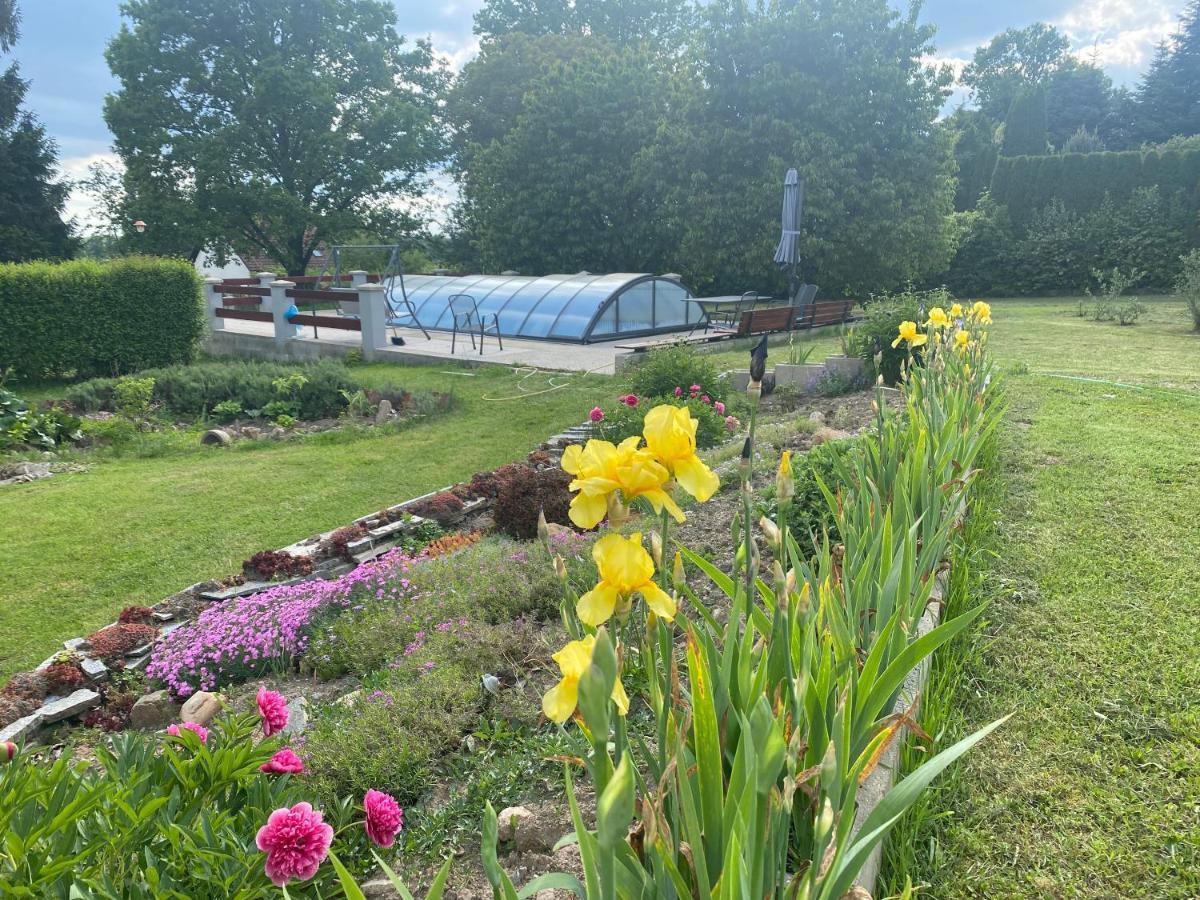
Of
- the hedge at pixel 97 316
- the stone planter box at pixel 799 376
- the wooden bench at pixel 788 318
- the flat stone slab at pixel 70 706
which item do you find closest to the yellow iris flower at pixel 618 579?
the flat stone slab at pixel 70 706

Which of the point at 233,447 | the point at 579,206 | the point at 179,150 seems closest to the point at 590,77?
the point at 579,206

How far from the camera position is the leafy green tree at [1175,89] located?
32594 mm

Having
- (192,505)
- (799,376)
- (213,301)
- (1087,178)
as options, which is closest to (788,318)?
(799,376)

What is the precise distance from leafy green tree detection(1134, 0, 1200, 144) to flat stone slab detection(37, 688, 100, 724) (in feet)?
138

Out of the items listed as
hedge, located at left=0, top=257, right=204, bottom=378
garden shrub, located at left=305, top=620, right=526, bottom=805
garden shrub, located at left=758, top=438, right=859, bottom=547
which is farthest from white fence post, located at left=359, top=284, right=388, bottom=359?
garden shrub, located at left=305, top=620, right=526, bottom=805

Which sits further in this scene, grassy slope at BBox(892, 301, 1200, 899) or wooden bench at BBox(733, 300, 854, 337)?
wooden bench at BBox(733, 300, 854, 337)

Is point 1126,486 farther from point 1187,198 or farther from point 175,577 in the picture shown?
point 1187,198

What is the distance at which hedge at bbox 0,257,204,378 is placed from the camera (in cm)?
1063

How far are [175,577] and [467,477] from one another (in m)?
2.24

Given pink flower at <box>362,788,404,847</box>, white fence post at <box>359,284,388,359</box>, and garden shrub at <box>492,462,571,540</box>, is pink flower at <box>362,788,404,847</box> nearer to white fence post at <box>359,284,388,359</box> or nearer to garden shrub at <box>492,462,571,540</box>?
garden shrub at <box>492,462,571,540</box>

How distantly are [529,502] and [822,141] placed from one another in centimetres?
1486

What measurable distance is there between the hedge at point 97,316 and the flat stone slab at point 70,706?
9.70 m

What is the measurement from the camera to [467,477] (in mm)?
6051

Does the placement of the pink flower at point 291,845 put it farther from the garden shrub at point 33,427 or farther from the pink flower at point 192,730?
the garden shrub at point 33,427
